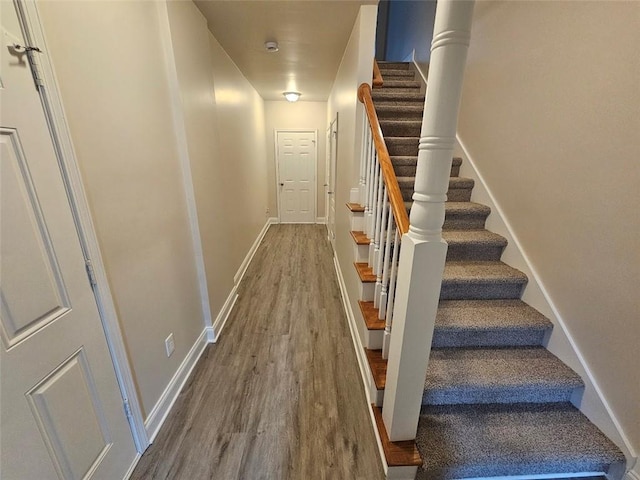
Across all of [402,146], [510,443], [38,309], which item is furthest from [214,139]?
[510,443]

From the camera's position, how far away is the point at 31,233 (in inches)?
32.1

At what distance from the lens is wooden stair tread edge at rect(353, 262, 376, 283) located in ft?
5.65

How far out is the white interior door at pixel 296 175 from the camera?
5.43 meters

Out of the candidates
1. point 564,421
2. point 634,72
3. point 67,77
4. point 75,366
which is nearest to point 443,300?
point 564,421

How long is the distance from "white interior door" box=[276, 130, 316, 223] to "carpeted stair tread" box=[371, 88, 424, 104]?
2.56m

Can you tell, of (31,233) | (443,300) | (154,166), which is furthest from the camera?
(443,300)

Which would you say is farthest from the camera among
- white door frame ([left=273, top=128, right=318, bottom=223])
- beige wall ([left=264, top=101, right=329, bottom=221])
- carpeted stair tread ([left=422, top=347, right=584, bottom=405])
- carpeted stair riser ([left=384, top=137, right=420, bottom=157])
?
white door frame ([left=273, top=128, right=318, bottom=223])

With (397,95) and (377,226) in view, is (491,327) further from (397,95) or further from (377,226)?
(397,95)

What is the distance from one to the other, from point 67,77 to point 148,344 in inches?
47.9

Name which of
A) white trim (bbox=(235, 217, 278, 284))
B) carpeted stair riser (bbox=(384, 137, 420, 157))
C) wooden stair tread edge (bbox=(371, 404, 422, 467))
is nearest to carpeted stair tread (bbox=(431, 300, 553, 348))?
wooden stair tread edge (bbox=(371, 404, 422, 467))

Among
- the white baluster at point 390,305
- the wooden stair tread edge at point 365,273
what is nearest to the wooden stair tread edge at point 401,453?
the white baluster at point 390,305

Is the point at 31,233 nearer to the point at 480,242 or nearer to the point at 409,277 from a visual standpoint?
the point at 409,277

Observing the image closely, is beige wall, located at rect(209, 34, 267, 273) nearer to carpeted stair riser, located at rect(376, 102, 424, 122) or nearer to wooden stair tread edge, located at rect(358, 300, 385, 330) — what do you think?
wooden stair tread edge, located at rect(358, 300, 385, 330)

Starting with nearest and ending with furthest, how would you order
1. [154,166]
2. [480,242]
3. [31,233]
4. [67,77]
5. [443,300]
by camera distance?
[31,233]
[67,77]
[154,166]
[443,300]
[480,242]
